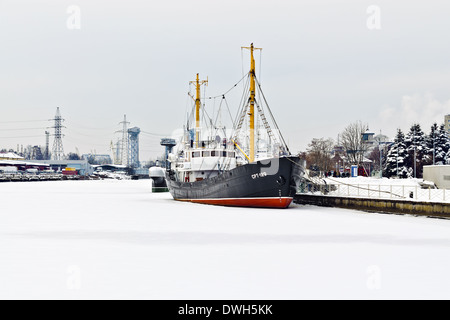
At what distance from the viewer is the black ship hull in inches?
1412

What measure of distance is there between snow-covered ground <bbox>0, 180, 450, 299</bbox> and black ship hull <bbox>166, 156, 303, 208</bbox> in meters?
10.8

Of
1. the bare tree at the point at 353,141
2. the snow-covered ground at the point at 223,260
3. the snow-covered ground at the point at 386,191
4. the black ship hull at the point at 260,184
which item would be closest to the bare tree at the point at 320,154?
the bare tree at the point at 353,141

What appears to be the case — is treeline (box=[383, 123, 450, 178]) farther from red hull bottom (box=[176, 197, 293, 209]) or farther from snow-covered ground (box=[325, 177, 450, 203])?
red hull bottom (box=[176, 197, 293, 209])

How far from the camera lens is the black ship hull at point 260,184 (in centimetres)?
3588

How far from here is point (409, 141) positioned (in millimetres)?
78188

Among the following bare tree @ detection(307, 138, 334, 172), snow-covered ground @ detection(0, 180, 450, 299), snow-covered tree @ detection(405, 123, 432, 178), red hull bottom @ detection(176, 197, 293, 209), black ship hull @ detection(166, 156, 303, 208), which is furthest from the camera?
bare tree @ detection(307, 138, 334, 172)

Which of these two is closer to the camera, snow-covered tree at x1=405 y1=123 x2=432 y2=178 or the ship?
the ship

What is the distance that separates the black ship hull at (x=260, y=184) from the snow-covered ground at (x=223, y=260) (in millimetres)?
10848

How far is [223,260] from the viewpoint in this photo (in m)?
14.5

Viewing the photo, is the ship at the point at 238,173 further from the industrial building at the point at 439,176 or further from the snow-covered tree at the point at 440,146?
the snow-covered tree at the point at 440,146

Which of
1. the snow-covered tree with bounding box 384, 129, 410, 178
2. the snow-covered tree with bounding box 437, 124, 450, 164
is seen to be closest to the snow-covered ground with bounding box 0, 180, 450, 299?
the snow-covered tree with bounding box 384, 129, 410, 178

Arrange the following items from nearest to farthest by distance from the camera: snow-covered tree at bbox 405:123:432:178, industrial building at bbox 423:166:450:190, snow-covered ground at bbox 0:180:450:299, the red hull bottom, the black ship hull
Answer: snow-covered ground at bbox 0:180:450:299, the black ship hull, the red hull bottom, industrial building at bbox 423:166:450:190, snow-covered tree at bbox 405:123:432:178

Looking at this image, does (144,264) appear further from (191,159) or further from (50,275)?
(191,159)
